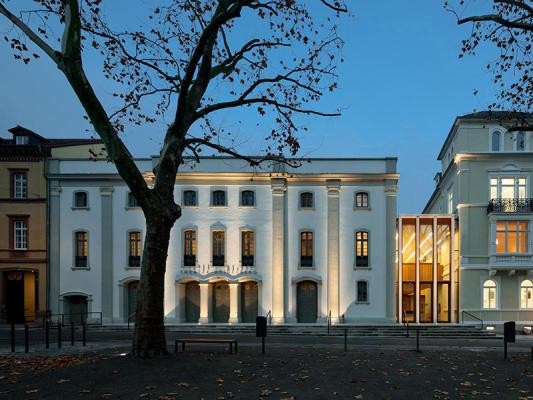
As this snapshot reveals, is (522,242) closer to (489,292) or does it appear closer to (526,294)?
(526,294)

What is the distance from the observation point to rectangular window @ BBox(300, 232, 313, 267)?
28.4 m

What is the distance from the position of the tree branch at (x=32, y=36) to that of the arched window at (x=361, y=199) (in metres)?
21.7

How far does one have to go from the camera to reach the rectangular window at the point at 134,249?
2841 cm

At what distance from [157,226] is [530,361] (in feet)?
35.7

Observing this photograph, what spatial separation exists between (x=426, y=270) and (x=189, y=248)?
51.0 ft

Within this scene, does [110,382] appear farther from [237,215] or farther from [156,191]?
[237,215]

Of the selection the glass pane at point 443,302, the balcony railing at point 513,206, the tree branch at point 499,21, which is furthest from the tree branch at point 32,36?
the glass pane at point 443,302

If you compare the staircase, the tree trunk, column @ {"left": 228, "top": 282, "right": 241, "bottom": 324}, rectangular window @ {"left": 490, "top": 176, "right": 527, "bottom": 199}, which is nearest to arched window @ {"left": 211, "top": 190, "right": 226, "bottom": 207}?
column @ {"left": 228, "top": 282, "right": 241, "bottom": 324}

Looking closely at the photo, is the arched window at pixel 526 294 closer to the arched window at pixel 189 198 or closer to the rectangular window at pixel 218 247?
the rectangular window at pixel 218 247

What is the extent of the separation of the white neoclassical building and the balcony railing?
19.9 ft

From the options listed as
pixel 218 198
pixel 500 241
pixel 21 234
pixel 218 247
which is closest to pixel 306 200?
pixel 218 198

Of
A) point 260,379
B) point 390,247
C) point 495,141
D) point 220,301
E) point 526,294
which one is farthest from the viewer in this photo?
point 220,301

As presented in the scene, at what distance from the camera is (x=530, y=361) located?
12.6m

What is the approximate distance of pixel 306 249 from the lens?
2856 cm
